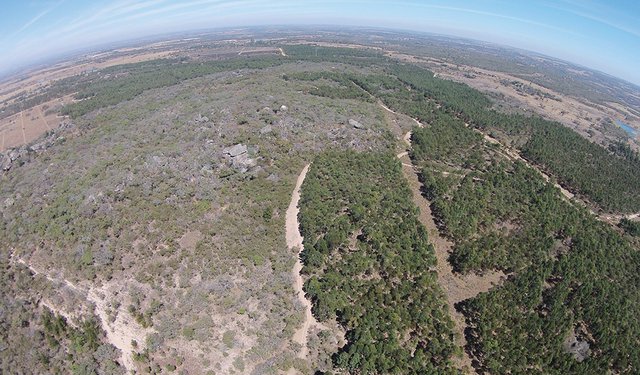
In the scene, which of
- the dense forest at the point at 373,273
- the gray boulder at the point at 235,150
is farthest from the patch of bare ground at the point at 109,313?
the gray boulder at the point at 235,150

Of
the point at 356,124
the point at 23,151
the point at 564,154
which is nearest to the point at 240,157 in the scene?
the point at 356,124

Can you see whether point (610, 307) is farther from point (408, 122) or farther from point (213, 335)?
point (408, 122)

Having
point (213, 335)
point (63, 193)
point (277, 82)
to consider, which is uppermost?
point (277, 82)

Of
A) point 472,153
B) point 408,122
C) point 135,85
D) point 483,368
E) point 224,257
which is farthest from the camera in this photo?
point 135,85

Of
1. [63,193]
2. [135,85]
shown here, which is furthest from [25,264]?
[135,85]

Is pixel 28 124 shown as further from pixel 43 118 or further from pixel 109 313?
pixel 109 313

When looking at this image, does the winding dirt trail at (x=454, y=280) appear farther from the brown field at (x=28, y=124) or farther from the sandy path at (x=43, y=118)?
the sandy path at (x=43, y=118)
